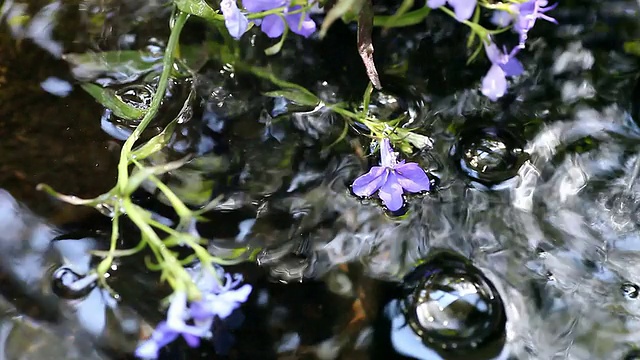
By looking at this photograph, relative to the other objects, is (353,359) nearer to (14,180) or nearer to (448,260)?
(448,260)

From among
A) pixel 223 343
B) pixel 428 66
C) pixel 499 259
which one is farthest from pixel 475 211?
pixel 223 343

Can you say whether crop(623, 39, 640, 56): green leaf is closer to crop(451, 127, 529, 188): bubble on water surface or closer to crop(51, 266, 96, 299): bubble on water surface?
crop(451, 127, 529, 188): bubble on water surface

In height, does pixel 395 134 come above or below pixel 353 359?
above

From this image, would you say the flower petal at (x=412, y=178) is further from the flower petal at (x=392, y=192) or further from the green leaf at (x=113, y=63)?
the green leaf at (x=113, y=63)

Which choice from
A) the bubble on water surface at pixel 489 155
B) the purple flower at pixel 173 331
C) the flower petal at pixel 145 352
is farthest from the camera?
the bubble on water surface at pixel 489 155

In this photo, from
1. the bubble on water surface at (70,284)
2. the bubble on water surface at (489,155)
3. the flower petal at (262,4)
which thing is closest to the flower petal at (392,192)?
the bubble on water surface at (489,155)

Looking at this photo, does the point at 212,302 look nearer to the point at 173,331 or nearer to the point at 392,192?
the point at 173,331

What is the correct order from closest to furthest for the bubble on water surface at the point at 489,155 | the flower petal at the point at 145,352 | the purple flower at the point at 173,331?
1. the purple flower at the point at 173,331
2. the flower petal at the point at 145,352
3. the bubble on water surface at the point at 489,155
